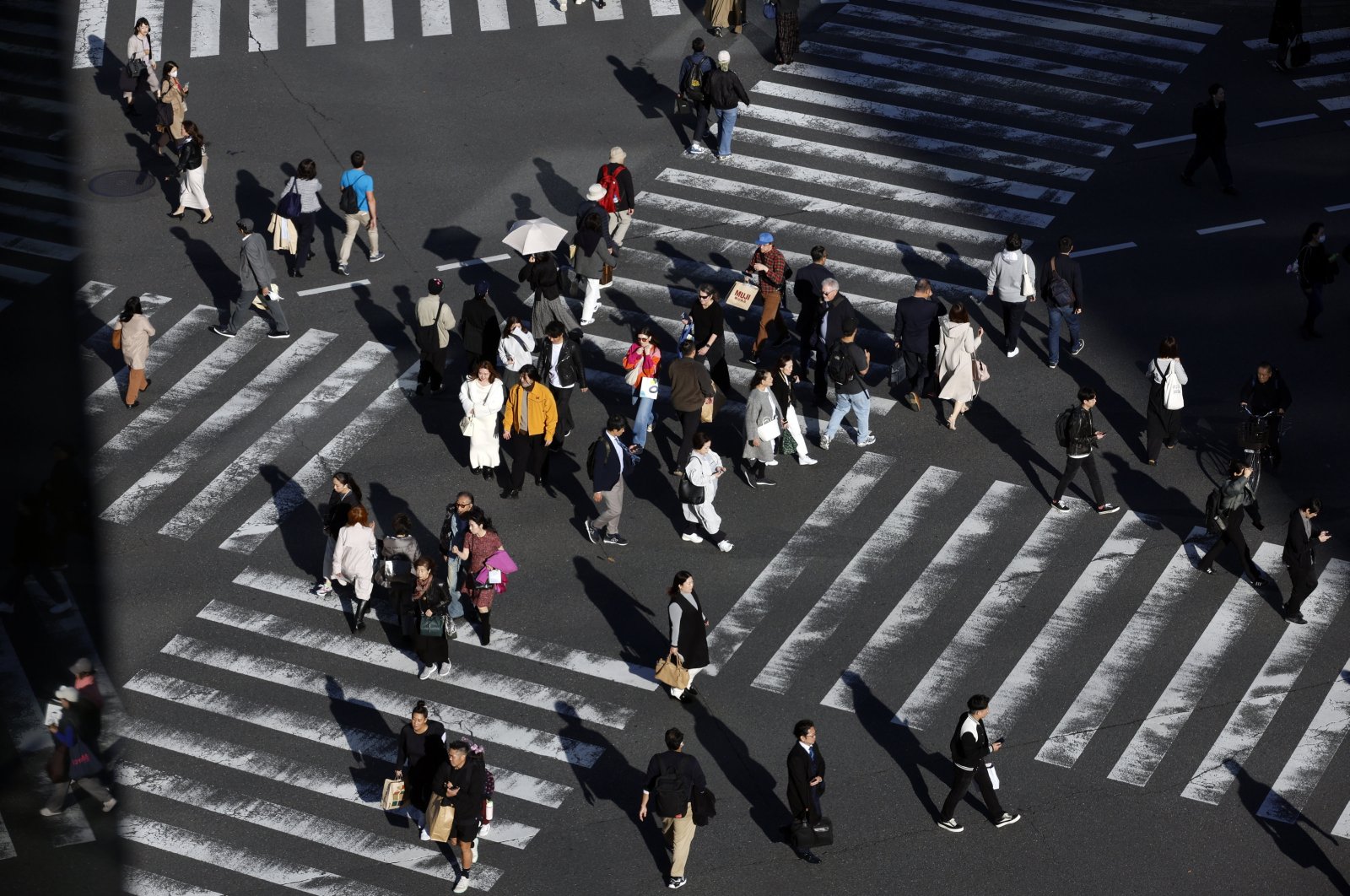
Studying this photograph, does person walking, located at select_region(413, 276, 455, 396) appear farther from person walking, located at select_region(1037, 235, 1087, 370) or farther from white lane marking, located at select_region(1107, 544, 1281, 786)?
white lane marking, located at select_region(1107, 544, 1281, 786)

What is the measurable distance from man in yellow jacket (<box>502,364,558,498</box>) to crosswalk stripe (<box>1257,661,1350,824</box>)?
9132 mm

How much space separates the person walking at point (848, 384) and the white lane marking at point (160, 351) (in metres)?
8.34

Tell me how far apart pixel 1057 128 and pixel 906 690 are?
14.2 metres

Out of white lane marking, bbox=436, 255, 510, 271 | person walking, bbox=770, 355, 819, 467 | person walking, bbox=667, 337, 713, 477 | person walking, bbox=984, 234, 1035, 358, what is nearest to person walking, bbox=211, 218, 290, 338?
white lane marking, bbox=436, 255, 510, 271

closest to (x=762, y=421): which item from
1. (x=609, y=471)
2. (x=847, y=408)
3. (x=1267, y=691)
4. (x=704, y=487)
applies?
(x=704, y=487)

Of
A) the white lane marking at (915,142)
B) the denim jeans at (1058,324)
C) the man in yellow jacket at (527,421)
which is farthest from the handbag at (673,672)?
the white lane marking at (915,142)

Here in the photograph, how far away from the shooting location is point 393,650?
18.9 metres

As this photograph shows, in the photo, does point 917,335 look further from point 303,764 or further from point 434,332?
point 303,764

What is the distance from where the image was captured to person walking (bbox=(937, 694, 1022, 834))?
16234mm

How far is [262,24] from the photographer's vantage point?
32.3 m

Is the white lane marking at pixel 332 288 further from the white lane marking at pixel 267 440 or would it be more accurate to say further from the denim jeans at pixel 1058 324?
the denim jeans at pixel 1058 324

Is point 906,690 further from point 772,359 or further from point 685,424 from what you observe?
point 772,359

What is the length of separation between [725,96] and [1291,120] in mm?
10042

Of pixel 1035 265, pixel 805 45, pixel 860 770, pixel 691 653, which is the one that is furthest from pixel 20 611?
pixel 805 45
